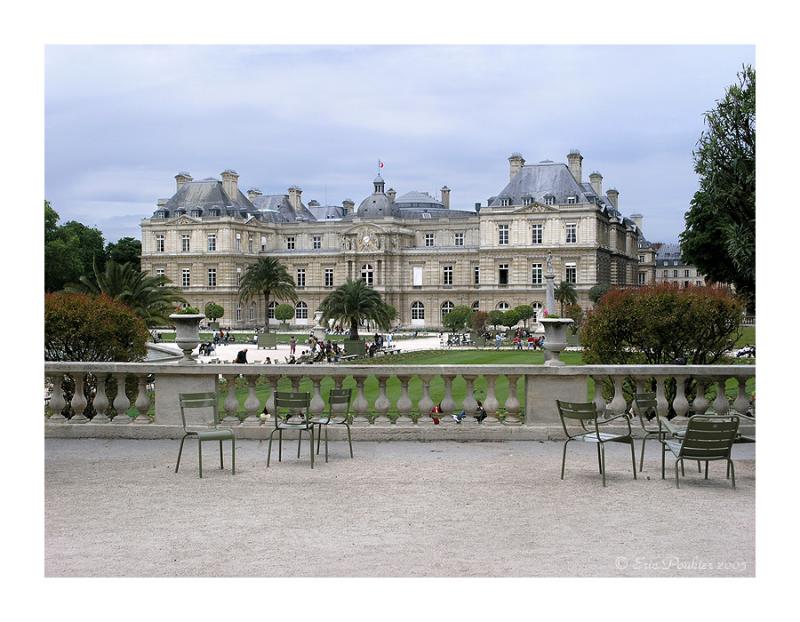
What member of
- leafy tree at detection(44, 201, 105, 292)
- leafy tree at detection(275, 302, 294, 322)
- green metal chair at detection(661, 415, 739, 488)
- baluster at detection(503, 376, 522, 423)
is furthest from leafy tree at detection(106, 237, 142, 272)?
green metal chair at detection(661, 415, 739, 488)

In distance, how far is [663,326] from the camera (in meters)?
11.1

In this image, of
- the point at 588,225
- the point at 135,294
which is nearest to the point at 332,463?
the point at 135,294

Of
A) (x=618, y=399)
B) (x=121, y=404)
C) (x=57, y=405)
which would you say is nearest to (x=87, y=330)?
(x=57, y=405)

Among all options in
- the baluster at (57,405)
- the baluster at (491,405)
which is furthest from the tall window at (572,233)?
the baluster at (57,405)

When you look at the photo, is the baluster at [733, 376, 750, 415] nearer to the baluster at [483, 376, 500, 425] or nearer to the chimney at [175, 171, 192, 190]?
the baluster at [483, 376, 500, 425]

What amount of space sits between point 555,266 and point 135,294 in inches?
1984

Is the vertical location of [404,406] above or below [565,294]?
below

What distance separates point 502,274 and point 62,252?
32.1 m

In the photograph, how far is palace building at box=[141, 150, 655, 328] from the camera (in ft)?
224

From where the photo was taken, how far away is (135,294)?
20.9m

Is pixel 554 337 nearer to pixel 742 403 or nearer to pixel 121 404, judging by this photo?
pixel 742 403

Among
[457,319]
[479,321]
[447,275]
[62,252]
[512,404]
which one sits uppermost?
[62,252]

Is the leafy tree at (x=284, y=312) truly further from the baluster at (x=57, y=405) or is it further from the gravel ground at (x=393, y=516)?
the gravel ground at (x=393, y=516)
